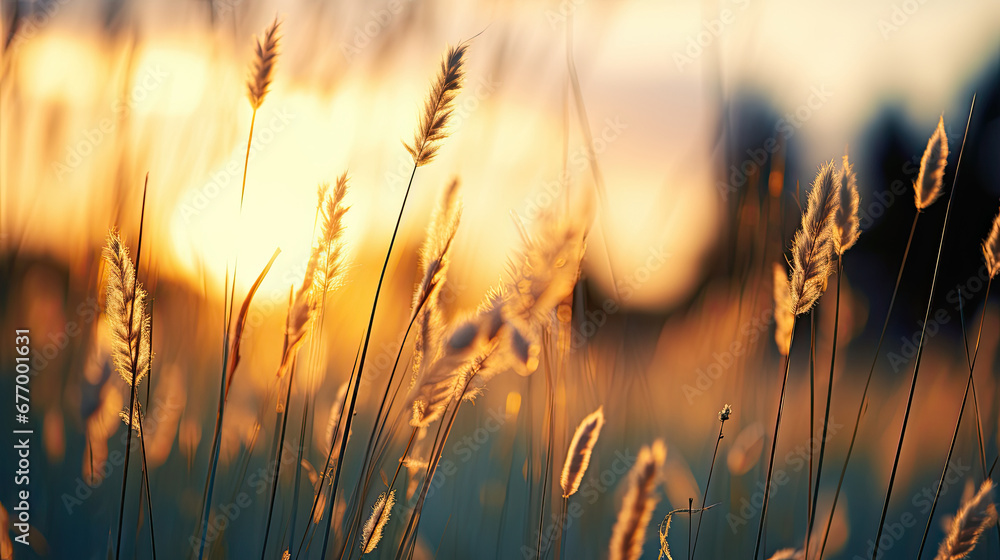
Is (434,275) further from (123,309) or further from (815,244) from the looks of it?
(815,244)

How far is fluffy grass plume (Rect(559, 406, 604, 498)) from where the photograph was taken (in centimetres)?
69

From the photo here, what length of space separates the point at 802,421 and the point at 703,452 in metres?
0.26

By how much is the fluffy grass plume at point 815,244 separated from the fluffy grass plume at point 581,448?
34cm

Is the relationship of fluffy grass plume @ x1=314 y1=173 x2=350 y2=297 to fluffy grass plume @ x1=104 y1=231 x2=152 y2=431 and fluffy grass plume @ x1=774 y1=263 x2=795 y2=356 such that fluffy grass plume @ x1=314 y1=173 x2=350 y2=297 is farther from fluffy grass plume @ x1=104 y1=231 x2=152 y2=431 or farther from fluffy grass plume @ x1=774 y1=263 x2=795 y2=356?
fluffy grass plume @ x1=774 y1=263 x2=795 y2=356

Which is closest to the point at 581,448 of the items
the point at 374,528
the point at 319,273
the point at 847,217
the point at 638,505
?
the point at 638,505

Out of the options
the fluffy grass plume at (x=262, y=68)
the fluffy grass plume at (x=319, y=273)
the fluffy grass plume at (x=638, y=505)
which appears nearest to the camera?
the fluffy grass plume at (x=638, y=505)

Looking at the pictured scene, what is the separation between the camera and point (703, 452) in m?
1.32

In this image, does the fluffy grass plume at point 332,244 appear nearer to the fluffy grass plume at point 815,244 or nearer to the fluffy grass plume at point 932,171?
the fluffy grass plume at point 815,244

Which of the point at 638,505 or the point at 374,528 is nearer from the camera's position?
the point at 638,505

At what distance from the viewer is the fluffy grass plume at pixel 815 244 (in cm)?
73

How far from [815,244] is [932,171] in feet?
1.29

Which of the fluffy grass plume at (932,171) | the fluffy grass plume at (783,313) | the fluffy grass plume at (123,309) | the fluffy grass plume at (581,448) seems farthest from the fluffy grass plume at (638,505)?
the fluffy grass plume at (932,171)

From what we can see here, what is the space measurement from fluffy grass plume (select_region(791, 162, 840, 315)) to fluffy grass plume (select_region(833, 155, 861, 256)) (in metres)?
0.04

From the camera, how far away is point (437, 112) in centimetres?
72
